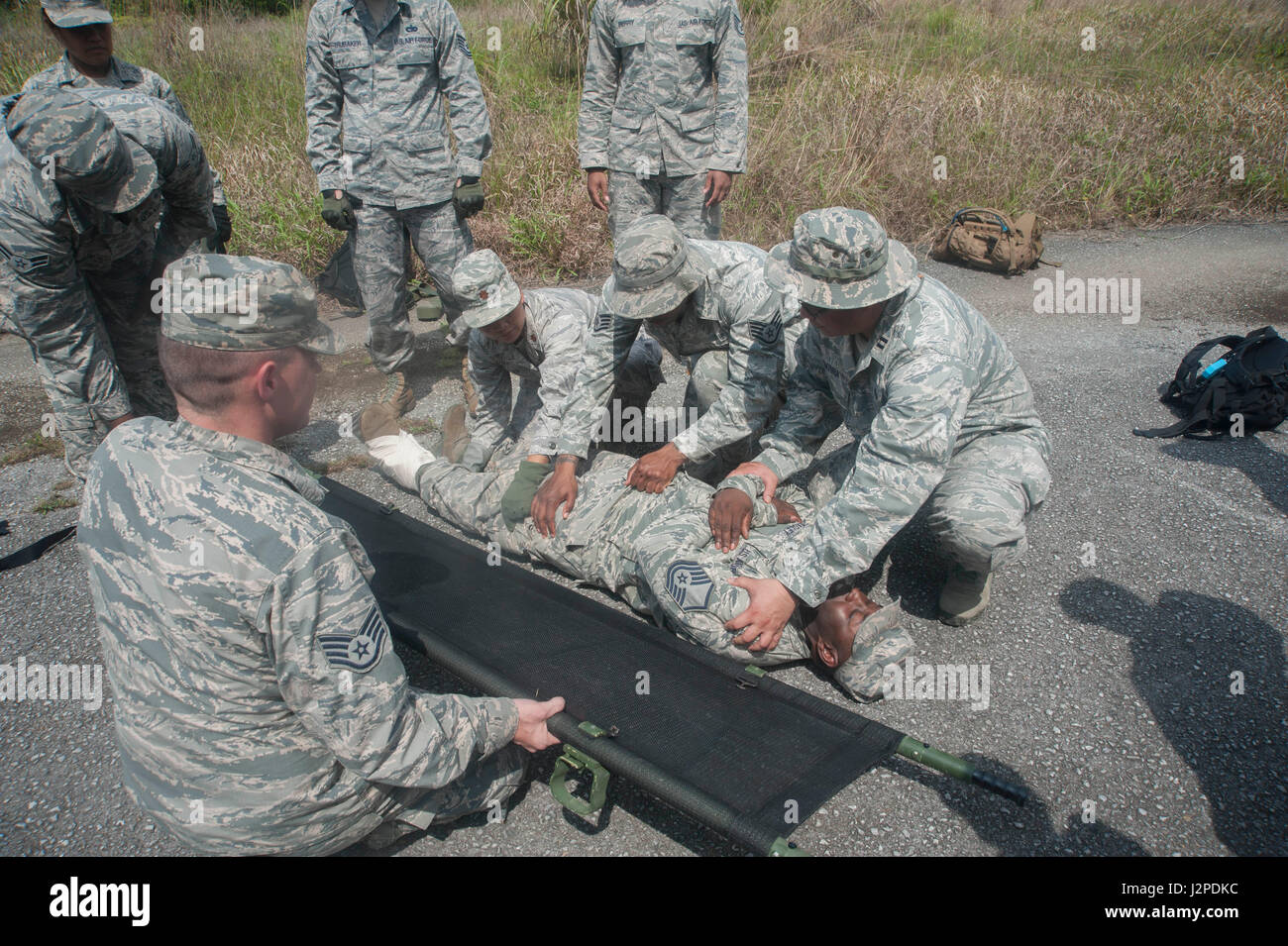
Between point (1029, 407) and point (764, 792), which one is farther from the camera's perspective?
point (1029, 407)

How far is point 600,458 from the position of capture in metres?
3.17

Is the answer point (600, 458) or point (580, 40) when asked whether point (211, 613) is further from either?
point (580, 40)

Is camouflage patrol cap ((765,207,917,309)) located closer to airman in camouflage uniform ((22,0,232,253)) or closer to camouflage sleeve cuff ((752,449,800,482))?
camouflage sleeve cuff ((752,449,800,482))

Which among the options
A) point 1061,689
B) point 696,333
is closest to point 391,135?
point 696,333

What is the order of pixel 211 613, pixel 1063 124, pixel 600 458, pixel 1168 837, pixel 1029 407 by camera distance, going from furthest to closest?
1. pixel 1063 124
2. pixel 600 458
3. pixel 1029 407
4. pixel 1168 837
5. pixel 211 613

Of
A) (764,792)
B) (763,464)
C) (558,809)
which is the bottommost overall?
(558,809)

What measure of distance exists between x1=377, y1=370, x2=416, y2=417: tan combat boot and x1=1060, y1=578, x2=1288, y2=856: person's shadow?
3.21 m

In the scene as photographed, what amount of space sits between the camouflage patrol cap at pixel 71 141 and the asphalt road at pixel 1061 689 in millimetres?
1449

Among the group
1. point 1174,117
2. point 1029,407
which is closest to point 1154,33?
point 1174,117

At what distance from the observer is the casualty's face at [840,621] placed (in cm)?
230

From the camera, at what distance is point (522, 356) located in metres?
3.64

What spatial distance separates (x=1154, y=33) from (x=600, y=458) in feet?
28.9

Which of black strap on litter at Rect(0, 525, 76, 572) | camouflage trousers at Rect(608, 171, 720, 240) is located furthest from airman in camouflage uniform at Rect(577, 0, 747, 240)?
black strap on litter at Rect(0, 525, 76, 572)

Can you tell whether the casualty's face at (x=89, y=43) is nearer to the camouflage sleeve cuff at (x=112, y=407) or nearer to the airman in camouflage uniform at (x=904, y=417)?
the camouflage sleeve cuff at (x=112, y=407)
